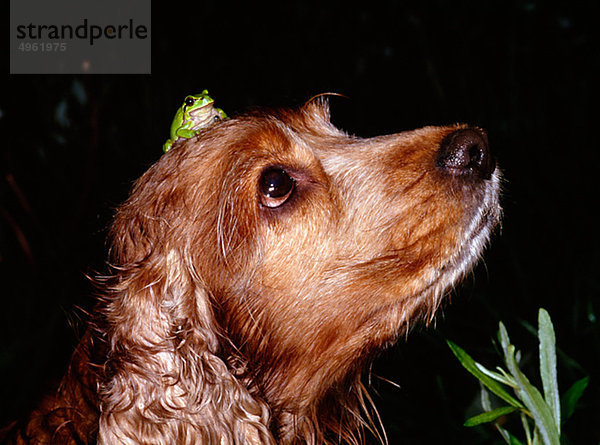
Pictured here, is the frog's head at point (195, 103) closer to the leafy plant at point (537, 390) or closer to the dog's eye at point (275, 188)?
the dog's eye at point (275, 188)

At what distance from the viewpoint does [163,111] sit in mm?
6328

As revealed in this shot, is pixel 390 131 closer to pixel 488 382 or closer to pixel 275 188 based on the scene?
pixel 275 188

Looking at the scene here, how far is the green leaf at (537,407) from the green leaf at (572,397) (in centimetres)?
21

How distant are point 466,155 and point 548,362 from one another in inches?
32.3

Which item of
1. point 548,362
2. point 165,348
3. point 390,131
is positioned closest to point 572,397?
point 548,362

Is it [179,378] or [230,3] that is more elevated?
[230,3]

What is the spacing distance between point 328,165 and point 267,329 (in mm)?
739

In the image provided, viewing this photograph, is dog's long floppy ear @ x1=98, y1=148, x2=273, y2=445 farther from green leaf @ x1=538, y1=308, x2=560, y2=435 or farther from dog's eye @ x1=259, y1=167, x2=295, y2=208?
green leaf @ x1=538, y1=308, x2=560, y2=435

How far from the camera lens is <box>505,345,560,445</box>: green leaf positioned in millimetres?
2166

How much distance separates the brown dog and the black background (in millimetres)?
676

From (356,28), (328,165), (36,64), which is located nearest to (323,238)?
(328,165)

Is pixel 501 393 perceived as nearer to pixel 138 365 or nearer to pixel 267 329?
pixel 267 329
